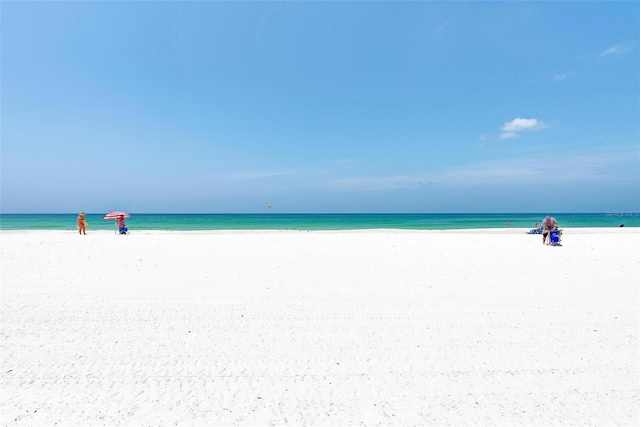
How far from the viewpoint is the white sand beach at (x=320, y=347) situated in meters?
3.40

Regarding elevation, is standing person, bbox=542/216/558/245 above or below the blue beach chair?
above

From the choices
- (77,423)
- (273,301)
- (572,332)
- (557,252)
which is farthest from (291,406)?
(557,252)

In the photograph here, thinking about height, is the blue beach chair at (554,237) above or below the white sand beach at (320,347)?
above

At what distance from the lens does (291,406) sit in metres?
3.44

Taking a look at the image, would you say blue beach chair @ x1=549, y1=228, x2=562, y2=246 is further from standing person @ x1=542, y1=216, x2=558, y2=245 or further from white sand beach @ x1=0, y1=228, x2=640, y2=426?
white sand beach @ x1=0, y1=228, x2=640, y2=426

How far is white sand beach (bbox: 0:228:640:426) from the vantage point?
340cm

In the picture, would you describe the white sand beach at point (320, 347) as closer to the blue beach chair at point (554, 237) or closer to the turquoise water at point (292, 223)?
the blue beach chair at point (554, 237)

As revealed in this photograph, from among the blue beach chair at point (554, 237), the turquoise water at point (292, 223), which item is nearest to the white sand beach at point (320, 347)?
the blue beach chair at point (554, 237)

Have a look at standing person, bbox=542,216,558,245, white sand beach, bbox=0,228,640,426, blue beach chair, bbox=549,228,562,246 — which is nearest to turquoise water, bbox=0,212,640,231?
standing person, bbox=542,216,558,245

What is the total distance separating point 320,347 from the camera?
4695mm

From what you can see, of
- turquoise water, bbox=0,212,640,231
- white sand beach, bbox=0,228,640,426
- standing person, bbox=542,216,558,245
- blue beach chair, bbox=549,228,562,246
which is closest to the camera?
white sand beach, bbox=0,228,640,426

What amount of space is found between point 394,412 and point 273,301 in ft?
12.7

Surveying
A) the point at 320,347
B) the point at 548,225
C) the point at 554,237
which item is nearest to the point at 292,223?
the point at 548,225

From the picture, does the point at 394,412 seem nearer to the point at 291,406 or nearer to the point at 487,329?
the point at 291,406
